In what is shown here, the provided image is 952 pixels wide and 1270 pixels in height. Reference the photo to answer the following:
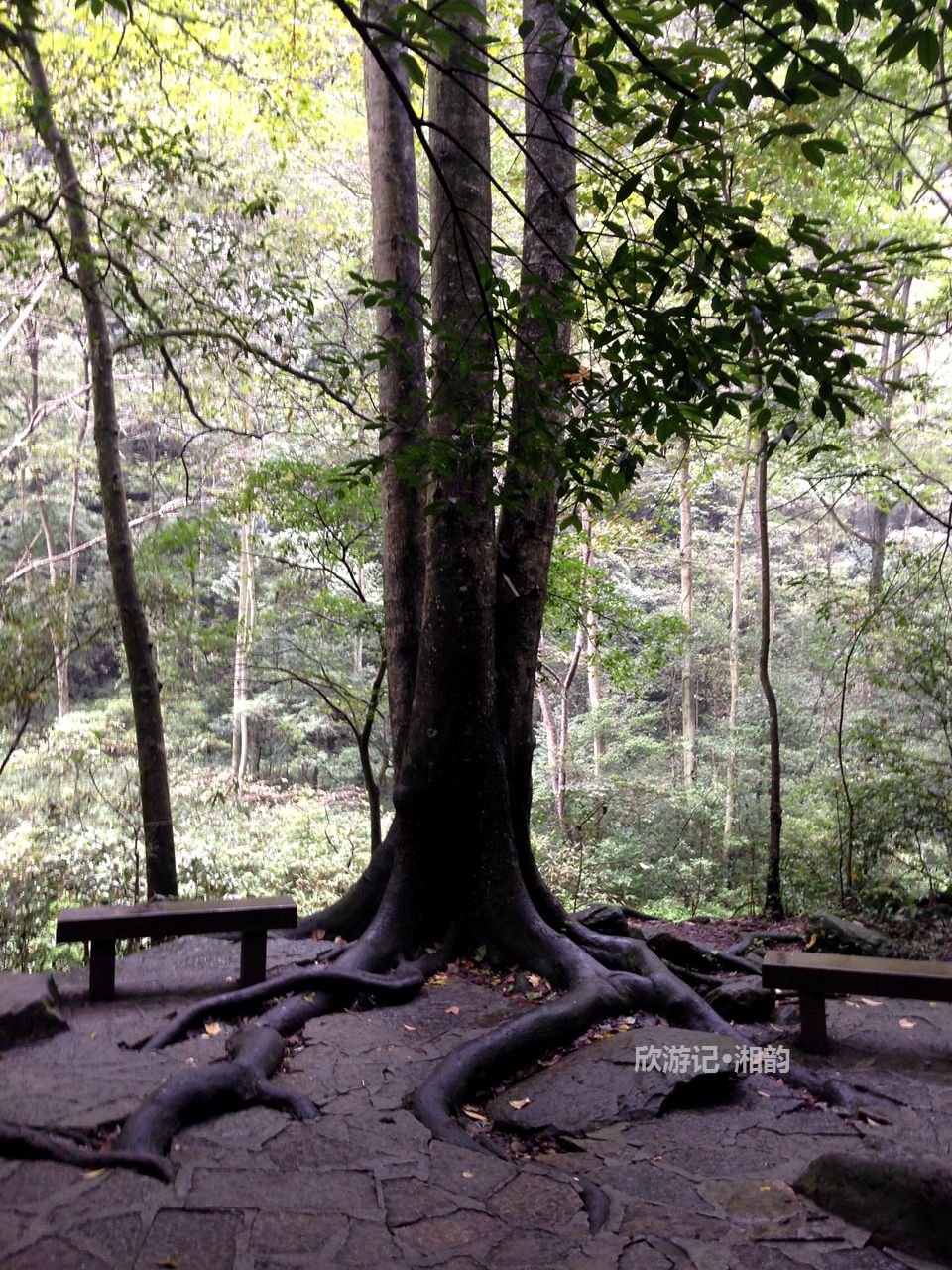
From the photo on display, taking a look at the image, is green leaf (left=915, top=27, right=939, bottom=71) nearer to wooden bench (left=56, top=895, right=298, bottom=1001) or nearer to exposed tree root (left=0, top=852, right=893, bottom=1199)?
exposed tree root (left=0, top=852, right=893, bottom=1199)

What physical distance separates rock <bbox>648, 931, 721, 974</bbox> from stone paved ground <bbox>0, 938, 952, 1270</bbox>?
5.44 feet

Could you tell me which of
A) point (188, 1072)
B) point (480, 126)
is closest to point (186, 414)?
point (480, 126)

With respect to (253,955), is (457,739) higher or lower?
higher

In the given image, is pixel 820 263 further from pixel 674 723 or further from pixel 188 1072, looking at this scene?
pixel 674 723

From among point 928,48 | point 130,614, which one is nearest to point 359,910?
point 130,614

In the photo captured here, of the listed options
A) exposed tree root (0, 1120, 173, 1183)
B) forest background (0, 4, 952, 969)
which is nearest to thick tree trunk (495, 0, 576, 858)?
forest background (0, 4, 952, 969)

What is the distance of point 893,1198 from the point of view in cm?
296

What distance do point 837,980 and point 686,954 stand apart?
1973 mm

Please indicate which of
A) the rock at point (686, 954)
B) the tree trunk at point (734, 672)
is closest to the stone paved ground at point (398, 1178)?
the rock at point (686, 954)

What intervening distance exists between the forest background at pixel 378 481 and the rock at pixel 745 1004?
2885 mm

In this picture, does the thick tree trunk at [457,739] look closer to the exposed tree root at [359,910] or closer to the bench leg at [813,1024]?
the exposed tree root at [359,910]

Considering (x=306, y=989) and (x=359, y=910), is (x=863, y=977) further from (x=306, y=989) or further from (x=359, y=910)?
(x=359, y=910)

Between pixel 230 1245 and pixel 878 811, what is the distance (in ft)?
22.8

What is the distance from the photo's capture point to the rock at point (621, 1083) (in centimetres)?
401
